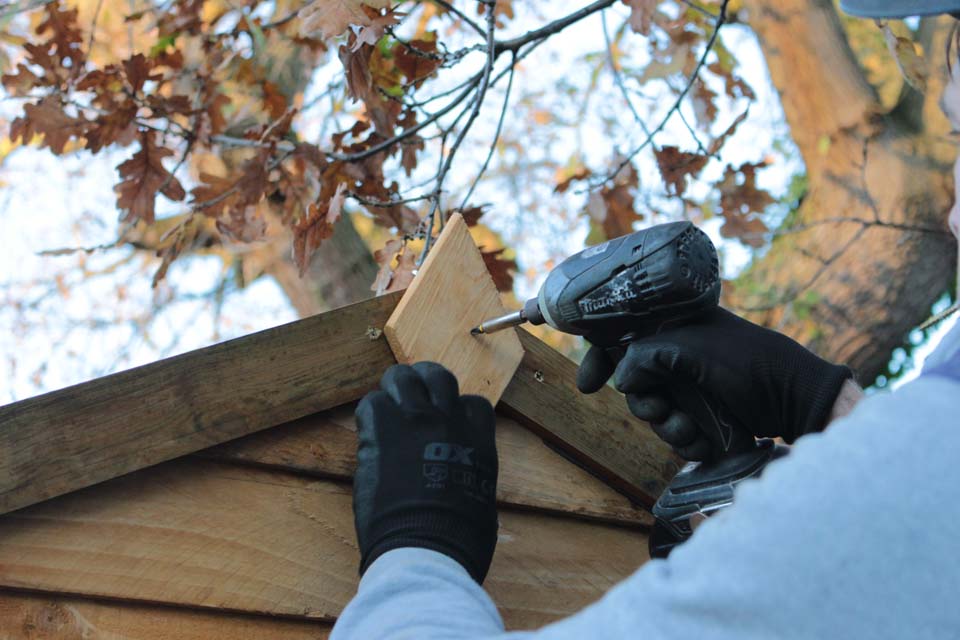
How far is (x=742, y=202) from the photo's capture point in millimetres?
3150

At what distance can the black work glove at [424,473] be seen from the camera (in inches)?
51.6

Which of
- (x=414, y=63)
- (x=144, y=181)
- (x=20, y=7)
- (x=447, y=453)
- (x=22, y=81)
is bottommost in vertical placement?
(x=447, y=453)

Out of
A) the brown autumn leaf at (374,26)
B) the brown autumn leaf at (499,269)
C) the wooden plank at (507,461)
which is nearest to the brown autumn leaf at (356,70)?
the brown autumn leaf at (374,26)

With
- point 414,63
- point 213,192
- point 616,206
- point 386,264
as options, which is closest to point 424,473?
point 386,264

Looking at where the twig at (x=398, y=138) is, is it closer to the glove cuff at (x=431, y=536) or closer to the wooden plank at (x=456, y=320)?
the wooden plank at (x=456, y=320)

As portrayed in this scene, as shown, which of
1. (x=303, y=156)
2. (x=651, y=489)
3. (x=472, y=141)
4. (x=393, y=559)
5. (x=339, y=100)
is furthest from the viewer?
Result: (x=472, y=141)

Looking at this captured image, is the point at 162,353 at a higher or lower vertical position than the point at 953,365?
higher

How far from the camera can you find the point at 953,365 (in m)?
0.93

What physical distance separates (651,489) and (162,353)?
25.1ft

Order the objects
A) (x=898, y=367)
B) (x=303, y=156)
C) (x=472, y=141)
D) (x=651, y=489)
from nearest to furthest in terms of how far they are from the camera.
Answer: (x=651, y=489) < (x=303, y=156) < (x=898, y=367) < (x=472, y=141)

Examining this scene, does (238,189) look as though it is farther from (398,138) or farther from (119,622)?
(119,622)

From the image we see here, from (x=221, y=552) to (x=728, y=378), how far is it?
88 cm

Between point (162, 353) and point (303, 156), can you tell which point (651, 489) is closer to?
point (303, 156)

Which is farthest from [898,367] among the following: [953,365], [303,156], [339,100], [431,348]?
[953,365]
